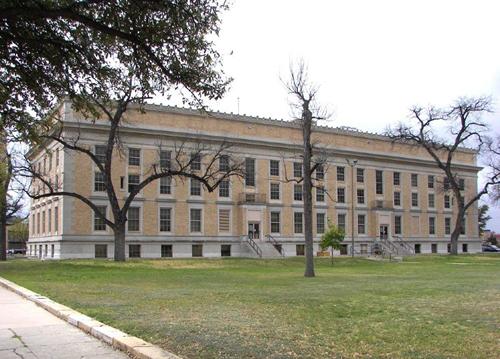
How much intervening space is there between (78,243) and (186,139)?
14.3 meters

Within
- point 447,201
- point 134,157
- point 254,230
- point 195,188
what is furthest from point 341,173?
point 134,157

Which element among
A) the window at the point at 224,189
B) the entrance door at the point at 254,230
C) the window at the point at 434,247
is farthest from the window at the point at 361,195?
the window at the point at 224,189

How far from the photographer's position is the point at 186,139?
59125 millimetres

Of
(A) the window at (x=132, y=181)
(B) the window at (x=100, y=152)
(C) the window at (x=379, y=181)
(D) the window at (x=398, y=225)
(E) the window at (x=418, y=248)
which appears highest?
(B) the window at (x=100, y=152)

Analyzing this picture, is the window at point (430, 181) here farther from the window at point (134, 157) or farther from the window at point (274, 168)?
the window at point (134, 157)

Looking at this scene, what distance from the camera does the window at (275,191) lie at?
66.2 metres

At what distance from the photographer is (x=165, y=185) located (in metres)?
59.5

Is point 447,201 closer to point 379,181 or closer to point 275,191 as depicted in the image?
point 379,181

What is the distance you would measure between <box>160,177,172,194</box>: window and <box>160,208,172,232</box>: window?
179 centimetres

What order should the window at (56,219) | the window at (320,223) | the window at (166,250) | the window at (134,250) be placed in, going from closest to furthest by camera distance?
the window at (56,219)
the window at (134,250)
the window at (166,250)
the window at (320,223)

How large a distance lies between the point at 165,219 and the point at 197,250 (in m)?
4.69

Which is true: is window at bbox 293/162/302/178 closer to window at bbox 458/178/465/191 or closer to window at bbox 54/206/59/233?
window at bbox 54/206/59/233

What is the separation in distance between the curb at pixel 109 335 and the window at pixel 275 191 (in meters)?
51.9

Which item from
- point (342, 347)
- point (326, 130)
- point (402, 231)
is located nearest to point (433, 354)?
point (342, 347)
